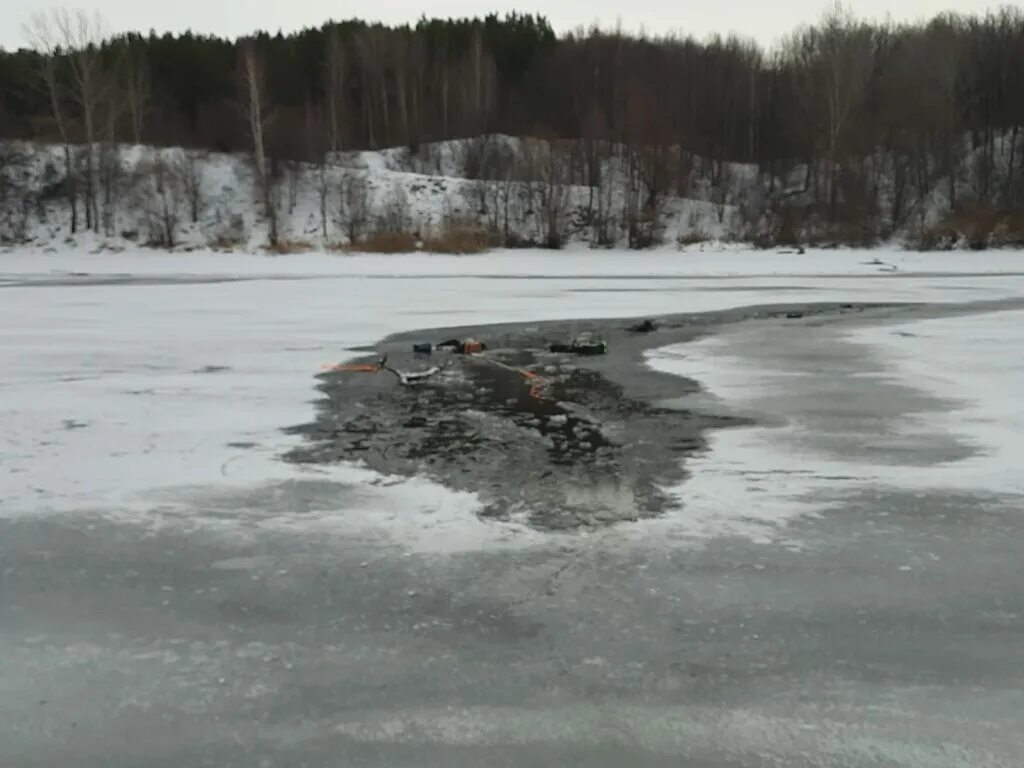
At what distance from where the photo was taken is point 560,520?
19.0 ft

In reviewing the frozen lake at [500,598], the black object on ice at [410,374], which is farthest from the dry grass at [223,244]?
the frozen lake at [500,598]

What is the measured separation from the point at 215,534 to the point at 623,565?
2.39 m

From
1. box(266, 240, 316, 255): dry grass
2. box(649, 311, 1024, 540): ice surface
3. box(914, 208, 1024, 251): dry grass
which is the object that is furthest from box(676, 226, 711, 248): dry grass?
box(649, 311, 1024, 540): ice surface

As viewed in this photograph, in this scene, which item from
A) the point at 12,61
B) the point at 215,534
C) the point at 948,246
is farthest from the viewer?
the point at 12,61

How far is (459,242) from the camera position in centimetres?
4272

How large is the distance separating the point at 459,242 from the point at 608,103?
22779mm

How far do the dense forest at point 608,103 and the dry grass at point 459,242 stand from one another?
869cm

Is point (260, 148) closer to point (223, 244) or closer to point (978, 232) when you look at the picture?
point (223, 244)

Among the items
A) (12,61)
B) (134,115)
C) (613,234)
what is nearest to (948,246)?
A: (613,234)

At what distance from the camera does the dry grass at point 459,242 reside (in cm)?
4212

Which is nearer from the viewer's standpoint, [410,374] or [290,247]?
[410,374]

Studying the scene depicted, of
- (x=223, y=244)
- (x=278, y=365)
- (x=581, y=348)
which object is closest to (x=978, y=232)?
(x=223, y=244)

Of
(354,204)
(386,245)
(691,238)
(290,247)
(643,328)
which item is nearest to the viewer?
(643,328)

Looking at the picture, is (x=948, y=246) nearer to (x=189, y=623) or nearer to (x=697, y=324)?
(x=697, y=324)
